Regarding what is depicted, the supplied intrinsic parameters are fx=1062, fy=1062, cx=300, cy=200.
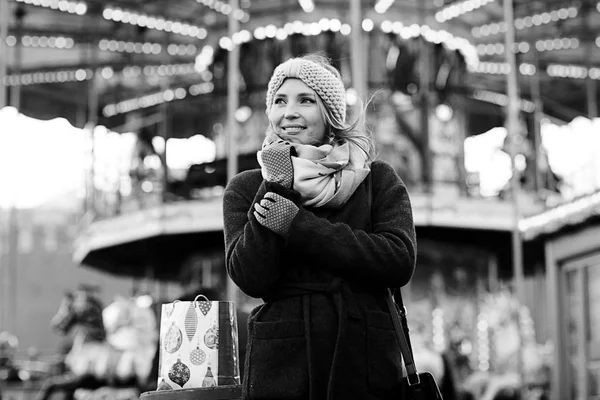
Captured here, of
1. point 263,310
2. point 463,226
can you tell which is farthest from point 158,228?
point 263,310

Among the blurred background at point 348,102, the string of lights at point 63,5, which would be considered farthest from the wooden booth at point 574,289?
the string of lights at point 63,5

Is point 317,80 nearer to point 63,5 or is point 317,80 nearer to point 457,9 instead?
point 457,9

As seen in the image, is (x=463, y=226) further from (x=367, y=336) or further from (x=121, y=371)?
(x=367, y=336)

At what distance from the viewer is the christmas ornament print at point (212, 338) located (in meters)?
2.90

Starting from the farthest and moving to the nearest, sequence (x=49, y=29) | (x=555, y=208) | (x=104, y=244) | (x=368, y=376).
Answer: (x=49, y=29) → (x=104, y=244) → (x=555, y=208) → (x=368, y=376)

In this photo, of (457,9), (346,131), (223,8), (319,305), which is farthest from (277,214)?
(223,8)

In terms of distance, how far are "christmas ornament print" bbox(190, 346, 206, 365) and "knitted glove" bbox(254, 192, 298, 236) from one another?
48 cm

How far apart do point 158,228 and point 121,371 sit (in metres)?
4.74

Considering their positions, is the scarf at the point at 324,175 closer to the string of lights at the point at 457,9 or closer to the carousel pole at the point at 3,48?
the carousel pole at the point at 3,48

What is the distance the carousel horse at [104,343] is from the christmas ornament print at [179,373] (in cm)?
1011

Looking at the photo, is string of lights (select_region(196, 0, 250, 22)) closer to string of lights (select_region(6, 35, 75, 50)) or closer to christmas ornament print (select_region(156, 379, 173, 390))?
string of lights (select_region(6, 35, 75, 50))

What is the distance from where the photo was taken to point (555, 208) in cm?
1138

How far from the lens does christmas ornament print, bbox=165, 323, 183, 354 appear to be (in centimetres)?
289

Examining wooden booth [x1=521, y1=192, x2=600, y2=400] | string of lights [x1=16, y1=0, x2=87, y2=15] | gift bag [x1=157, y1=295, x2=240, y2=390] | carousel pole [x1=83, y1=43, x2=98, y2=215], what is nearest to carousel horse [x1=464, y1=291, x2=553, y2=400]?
wooden booth [x1=521, y1=192, x2=600, y2=400]
